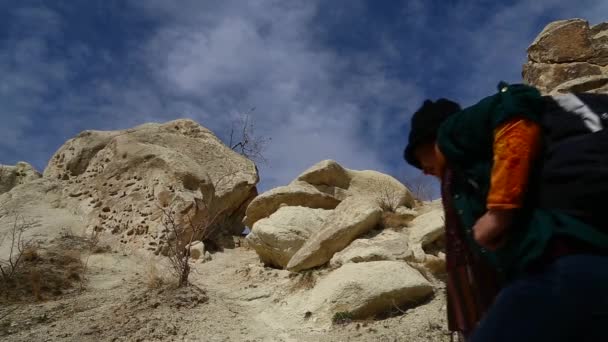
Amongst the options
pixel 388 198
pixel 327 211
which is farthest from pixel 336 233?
pixel 388 198

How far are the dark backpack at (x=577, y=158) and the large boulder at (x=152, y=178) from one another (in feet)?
23.5

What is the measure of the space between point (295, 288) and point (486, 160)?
16.1 ft

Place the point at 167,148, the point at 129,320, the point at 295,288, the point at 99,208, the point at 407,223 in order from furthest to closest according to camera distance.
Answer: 1. the point at 167,148
2. the point at 99,208
3. the point at 407,223
4. the point at 295,288
5. the point at 129,320

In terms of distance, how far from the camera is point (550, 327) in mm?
997

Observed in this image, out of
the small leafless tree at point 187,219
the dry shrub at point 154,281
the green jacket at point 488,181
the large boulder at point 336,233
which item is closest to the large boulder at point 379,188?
the large boulder at point 336,233

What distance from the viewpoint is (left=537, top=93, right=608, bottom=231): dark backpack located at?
1.07m

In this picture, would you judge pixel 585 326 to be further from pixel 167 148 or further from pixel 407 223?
pixel 167 148

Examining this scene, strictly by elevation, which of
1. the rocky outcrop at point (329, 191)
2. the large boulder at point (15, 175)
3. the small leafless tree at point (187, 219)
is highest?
the large boulder at point (15, 175)

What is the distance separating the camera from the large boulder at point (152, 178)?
8453 millimetres

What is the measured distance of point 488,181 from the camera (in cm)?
132

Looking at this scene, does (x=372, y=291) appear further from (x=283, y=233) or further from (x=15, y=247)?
(x=15, y=247)

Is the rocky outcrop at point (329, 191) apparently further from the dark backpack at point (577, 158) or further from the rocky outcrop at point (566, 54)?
the dark backpack at point (577, 158)

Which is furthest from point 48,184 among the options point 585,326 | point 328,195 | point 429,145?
point 585,326

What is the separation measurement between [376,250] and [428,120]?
4279 millimetres
